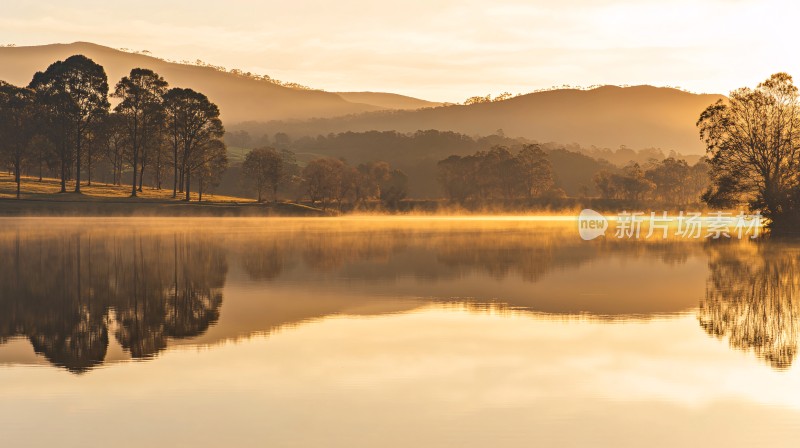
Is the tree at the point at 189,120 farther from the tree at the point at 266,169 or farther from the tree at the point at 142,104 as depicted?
the tree at the point at 266,169

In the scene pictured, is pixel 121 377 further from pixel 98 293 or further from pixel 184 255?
pixel 184 255

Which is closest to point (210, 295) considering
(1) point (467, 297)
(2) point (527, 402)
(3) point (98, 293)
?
(3) point (98, 293)

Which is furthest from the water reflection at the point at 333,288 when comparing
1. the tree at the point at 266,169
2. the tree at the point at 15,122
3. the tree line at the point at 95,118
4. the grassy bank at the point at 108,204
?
the tree at the point at 266,169

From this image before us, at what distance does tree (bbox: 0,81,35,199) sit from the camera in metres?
132

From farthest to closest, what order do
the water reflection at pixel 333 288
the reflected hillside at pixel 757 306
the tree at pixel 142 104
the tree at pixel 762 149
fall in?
the tree at pixel 142 104 < the tree at pixel 762 149 < the water reflection at pixel 333 288 < the reflected hillside at pixel 757 306

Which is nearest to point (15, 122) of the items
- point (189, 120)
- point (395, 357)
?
point (189, 120)

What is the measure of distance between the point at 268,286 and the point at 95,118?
108133 mm

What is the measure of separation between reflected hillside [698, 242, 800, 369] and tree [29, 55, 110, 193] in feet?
345

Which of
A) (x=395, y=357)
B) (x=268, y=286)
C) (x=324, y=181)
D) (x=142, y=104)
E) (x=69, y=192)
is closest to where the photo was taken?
(x=395, y=357)

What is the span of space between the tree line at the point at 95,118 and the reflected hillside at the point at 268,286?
76.3 meters

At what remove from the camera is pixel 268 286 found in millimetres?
34844

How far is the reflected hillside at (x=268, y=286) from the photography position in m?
23.6

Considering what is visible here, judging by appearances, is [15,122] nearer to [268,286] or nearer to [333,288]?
[268,286]

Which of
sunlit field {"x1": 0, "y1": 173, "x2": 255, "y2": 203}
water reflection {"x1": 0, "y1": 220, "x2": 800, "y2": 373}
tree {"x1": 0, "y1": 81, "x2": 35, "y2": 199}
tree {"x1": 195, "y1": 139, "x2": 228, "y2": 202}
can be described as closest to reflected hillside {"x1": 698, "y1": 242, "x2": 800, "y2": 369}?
water reflection {"x1": 0, "y1": 220, "x2": 800, "y2": 373}
